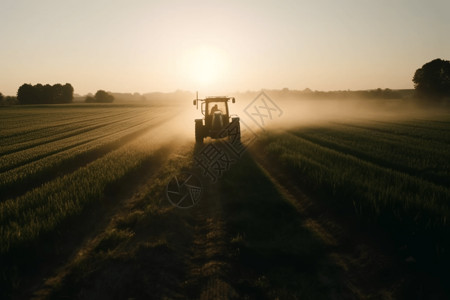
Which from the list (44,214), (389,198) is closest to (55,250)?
(44,214)

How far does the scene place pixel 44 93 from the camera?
94.9m

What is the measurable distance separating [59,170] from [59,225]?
666 cm

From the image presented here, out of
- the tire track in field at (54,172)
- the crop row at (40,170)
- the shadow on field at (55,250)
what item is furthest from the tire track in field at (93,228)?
the crop row at (40,170)

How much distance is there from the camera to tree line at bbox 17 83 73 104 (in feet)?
302

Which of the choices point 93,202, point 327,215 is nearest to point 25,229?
point 93,202

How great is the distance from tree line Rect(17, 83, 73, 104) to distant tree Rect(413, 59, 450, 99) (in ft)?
357

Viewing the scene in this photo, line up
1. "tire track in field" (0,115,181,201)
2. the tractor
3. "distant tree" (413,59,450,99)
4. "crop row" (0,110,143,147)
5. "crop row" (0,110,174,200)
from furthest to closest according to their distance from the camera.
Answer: "distant tree" (413,59,450,99) < "crop row" (0,110,143,147) < the tractor < "crop row" (0,110,174,200) < "tire track in field" (0,115,181,201)

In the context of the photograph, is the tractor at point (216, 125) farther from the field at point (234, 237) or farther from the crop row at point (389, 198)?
the field at point (234, 237)

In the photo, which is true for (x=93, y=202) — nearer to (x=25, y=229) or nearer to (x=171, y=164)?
(x=25, y=229)

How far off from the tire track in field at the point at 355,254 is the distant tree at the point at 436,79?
61.7 m

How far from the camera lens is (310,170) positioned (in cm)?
982

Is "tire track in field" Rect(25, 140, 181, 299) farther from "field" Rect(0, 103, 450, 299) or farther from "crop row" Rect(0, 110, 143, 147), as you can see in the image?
"crop row" Rect(0, 110, 143, 147)

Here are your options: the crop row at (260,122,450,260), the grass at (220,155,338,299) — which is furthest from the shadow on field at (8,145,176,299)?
the crop row at (260,122,450,260)

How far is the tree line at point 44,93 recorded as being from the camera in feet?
302
